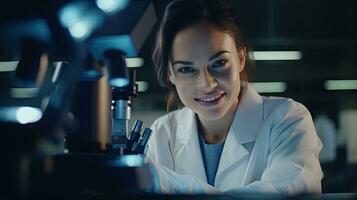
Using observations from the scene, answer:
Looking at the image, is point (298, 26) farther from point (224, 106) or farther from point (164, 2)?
point (164, 2)

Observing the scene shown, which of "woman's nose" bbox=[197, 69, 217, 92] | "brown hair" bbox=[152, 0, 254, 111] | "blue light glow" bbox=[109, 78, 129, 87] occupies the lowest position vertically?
"blue light glow" bbox=[109, 78, 129, 87]

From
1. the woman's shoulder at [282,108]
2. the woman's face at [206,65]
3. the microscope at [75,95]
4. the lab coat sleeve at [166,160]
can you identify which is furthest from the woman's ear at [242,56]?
the microscope at [75,95]

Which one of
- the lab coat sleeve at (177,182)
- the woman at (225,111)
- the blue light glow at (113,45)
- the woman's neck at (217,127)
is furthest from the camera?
the woman's neck at (217,127)

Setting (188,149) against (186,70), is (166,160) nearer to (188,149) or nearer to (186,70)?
(188,149)

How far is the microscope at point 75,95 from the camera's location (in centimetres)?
54

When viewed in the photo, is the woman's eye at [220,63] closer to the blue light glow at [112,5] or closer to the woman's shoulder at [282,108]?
the woman's shoulder at [282,108]

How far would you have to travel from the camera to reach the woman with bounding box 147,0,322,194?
878 millimetres

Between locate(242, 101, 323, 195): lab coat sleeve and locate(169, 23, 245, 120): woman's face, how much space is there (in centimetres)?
13

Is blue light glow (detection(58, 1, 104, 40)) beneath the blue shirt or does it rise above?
above

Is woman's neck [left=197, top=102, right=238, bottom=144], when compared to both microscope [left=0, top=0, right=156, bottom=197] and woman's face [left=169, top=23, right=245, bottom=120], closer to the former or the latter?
woman's face [left=169, top=23, right=245, bottom=120]

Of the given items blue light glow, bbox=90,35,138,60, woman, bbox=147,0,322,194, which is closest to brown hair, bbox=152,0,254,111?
woman, bbox=147,0,322,194

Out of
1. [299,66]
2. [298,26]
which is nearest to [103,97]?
[298,26]

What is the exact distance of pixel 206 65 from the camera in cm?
90

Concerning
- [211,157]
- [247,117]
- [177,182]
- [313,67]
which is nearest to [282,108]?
[247,117]
